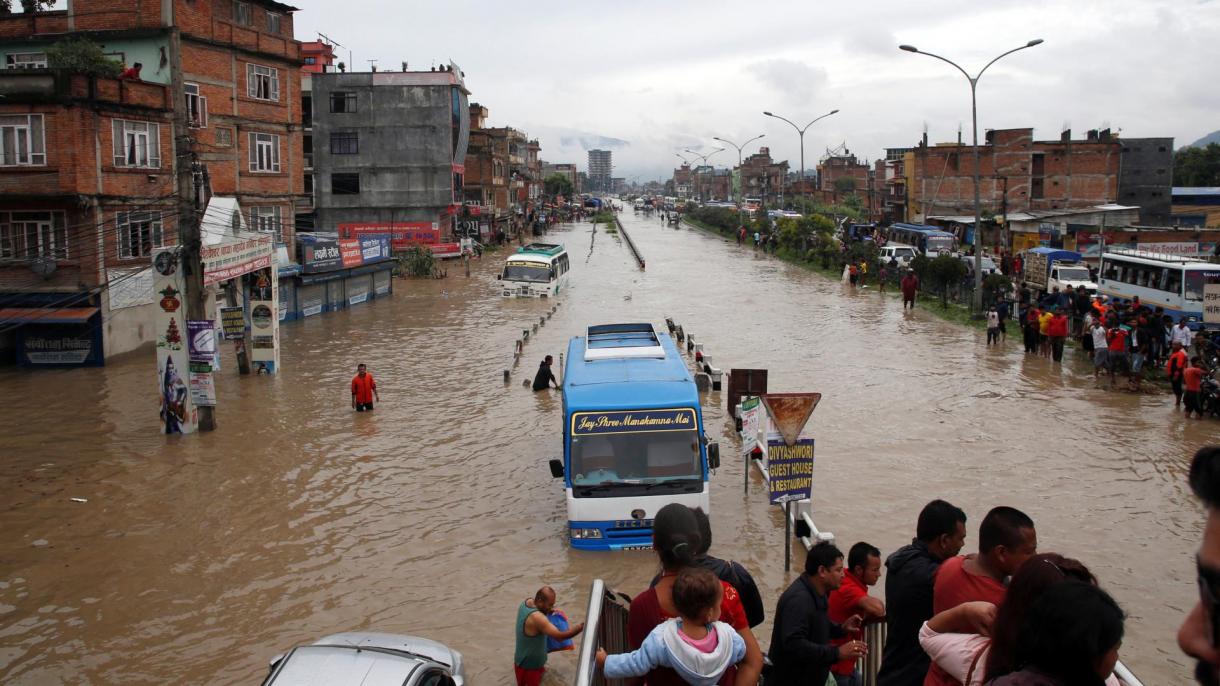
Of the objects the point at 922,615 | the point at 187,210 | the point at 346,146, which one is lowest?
the point at 922,615

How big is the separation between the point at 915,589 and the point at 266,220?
35.9 metres

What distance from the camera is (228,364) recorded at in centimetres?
2495

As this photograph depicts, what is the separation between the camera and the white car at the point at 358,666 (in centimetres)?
688

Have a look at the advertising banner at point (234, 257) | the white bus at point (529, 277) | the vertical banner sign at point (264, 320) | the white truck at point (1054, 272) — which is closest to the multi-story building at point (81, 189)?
the advertising banner at point (234, 257)

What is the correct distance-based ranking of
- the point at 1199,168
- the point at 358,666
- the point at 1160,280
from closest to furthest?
1. the point at 358,666
2. the point at 1160,280
3. the point at 1199,168

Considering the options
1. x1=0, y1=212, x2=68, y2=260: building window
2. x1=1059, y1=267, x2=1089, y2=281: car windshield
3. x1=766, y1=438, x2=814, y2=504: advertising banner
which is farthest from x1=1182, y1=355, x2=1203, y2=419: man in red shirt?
x1=0, y1=212, x2=68, y2=260: building window

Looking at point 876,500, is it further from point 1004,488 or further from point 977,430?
point 977,430

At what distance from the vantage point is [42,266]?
2419 cm

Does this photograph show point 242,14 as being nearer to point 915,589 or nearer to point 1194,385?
point 1194,385

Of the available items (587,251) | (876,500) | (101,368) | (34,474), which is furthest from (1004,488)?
(587,251)

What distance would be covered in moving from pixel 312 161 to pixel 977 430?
49348mm

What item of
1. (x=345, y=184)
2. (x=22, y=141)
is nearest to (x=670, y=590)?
(x=22, y=141)

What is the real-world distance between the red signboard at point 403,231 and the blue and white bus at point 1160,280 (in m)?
37.7

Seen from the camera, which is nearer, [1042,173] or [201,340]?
[201,340]
